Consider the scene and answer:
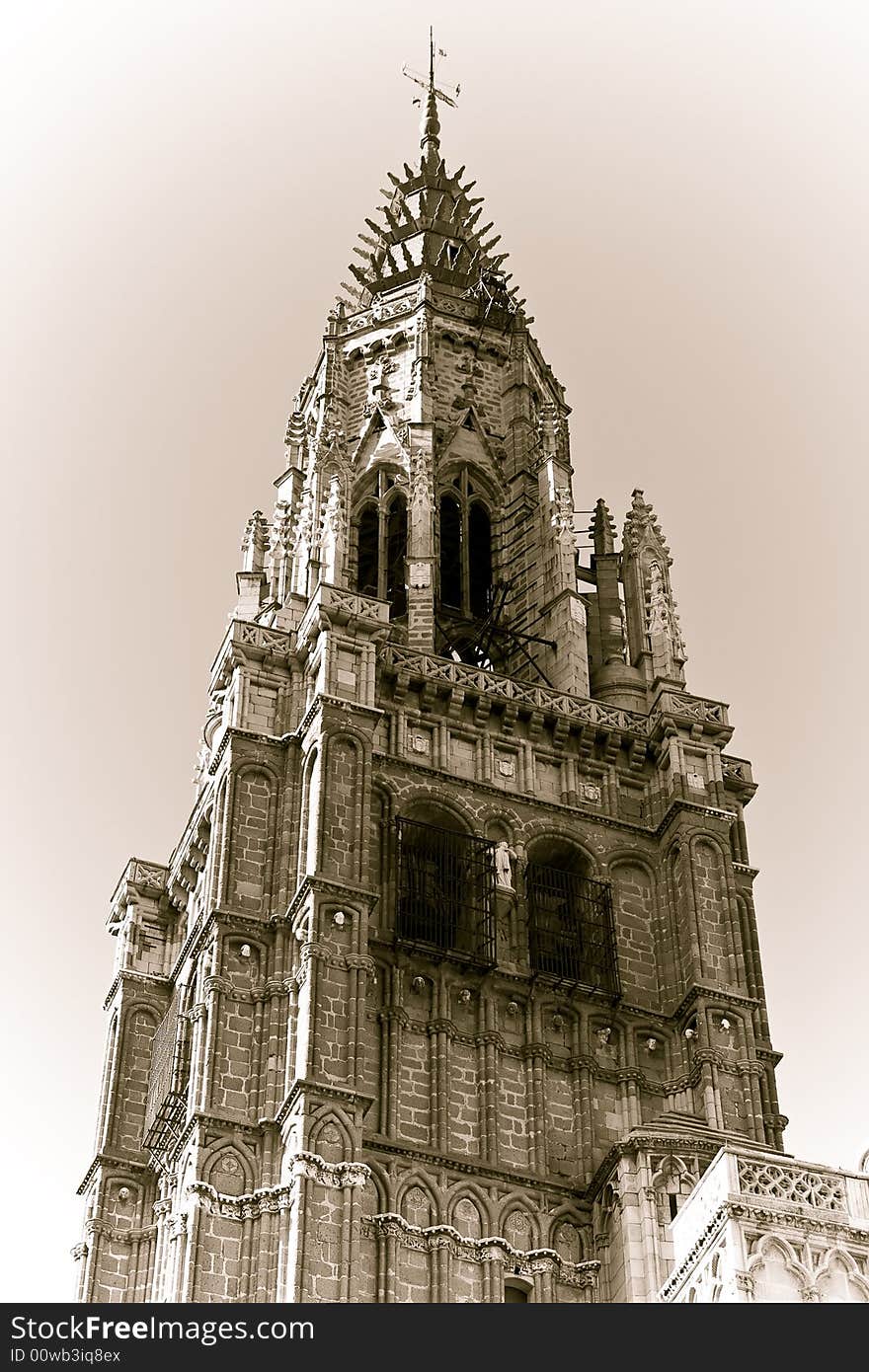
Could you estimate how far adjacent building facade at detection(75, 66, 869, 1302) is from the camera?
4641cm

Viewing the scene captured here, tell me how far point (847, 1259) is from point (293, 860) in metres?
17.2

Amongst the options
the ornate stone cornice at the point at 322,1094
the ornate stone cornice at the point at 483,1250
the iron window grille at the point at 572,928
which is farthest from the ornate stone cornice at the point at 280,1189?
the iron window grille at the point at 572,928

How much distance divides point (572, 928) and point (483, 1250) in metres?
9.08

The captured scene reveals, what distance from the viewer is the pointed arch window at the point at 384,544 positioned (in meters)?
64.4

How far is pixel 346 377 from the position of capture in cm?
6962

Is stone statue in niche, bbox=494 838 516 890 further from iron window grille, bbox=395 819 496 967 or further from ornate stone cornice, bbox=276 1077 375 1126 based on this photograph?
ornate stone cornice, bbox=276 1077 375 1126

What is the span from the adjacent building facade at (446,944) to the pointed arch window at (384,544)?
11 centimetres

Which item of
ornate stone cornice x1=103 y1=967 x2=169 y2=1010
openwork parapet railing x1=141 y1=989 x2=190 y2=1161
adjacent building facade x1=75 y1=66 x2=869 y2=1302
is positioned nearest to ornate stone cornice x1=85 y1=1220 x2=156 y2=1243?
adjacent building facade x1=75 y1=66 x2=869 y2=1302

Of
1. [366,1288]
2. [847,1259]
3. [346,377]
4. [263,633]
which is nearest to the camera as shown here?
[847,1259]

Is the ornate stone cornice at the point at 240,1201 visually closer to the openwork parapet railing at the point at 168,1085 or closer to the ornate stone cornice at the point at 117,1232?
the openwork parapet railing at the point at 168,1085

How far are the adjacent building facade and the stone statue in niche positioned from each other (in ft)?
0.34
